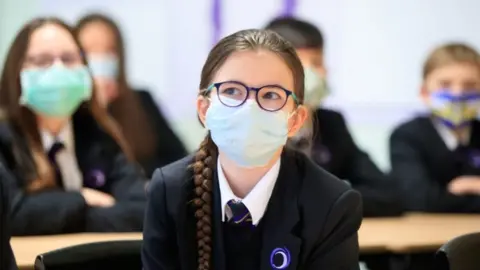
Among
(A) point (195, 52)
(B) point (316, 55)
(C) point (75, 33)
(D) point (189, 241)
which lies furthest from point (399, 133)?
(D) point (189, 241)

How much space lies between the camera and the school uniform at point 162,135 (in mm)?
3084

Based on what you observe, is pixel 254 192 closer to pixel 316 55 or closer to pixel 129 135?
pixel 316 55

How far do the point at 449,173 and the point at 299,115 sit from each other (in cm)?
137

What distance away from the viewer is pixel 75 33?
7.52 feet

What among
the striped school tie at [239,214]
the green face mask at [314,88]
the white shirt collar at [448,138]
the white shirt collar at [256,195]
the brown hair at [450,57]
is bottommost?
the white shirt collar at [448,138]

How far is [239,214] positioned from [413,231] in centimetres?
89

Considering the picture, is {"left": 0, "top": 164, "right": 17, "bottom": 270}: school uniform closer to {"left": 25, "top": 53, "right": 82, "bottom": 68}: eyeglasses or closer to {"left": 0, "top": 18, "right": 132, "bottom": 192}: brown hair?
{"left": 0, "top": 18, "right": 132, "bottom": 192}: brown hair

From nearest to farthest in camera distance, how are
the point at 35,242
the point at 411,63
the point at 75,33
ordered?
the point at 35,242
the point at 75,33
the point at 411,63

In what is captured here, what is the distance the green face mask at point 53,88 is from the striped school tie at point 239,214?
32.8 inches

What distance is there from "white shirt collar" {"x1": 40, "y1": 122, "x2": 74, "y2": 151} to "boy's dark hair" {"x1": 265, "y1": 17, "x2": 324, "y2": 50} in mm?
766

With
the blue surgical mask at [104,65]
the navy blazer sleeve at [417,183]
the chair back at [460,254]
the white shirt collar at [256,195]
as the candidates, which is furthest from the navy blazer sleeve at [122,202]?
the navy blazer sleeve at [417,183]

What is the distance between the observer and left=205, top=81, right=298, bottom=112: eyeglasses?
1.53m

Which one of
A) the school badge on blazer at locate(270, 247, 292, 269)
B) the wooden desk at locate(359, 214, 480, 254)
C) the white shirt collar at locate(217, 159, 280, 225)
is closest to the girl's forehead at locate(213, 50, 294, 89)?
the white shirt collar at locate(217, 159, 280, 225)

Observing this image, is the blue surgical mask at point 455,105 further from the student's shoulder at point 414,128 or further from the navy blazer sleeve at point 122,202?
the navy blazer sleeve at point 122,202
